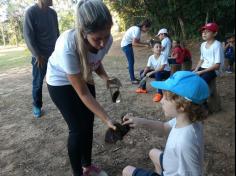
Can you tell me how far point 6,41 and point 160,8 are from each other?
20.2 metres

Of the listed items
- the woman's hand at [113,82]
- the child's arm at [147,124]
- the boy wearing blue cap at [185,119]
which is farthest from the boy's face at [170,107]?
the woman's hand at [113,82]

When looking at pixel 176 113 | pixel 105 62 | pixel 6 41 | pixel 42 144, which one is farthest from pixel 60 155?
pixel 6 41

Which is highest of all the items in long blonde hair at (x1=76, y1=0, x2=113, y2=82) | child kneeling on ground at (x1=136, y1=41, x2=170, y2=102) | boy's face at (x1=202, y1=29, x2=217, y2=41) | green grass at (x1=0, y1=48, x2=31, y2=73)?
long blonde hair at (x1=76, y1=0, x2=113, y2=82)

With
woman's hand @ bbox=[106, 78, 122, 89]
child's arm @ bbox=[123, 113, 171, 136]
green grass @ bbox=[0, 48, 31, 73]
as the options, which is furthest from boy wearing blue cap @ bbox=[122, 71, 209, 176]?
green grass @ bbox=[0, 48, 31, 73]

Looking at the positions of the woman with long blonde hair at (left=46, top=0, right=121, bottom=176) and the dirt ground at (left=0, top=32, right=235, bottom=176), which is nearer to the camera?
the woman with long blonde hair at (left=46, top=0, right=121, bottom=176)

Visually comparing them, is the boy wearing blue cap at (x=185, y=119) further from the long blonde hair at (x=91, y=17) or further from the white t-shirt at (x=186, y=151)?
the long blonde hair at (x=91, y=17)

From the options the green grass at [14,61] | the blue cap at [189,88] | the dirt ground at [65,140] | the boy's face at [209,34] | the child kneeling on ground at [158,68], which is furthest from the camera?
the green grass at [14,61]

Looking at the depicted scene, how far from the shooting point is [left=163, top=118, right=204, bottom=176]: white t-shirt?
1.73m

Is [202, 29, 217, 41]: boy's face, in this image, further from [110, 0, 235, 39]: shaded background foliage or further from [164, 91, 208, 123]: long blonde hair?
[110, 0, 235, 39]: shaded background foliage

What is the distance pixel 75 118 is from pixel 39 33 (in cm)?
222

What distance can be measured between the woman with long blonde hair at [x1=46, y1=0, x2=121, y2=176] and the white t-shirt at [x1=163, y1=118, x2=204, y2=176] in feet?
1.47

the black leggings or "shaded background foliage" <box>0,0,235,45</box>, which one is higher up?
"shaded background foliage" <box>0,0,235,45</box>

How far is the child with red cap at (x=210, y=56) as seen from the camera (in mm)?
4082

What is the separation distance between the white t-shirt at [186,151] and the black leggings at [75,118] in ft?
2.84
